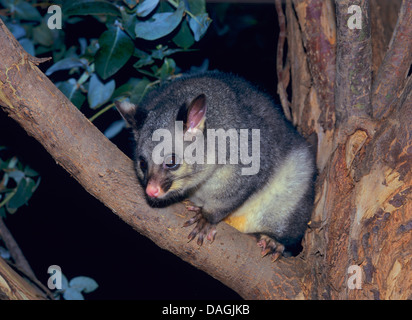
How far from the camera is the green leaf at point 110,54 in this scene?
3424 millimetres

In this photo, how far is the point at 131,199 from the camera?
296 cm

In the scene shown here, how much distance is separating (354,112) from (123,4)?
191cm

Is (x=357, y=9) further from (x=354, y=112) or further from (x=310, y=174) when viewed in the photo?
(x=310, y=174)

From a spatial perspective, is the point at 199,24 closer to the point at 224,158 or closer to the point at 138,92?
→ the point at 138,92

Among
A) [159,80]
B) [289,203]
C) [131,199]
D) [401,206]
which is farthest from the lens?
[159,80]

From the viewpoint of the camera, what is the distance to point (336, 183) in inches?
119

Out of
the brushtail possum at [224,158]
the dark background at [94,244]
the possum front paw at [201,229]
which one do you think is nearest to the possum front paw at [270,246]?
the brushtail possum at [224,158]

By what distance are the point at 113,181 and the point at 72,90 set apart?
1.16 meters

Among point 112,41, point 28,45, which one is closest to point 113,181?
point 112,41

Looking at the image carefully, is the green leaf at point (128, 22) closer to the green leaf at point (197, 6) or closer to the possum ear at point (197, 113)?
the green leaf at point (197, 6)

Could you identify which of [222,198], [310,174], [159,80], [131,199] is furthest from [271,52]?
[131,199]

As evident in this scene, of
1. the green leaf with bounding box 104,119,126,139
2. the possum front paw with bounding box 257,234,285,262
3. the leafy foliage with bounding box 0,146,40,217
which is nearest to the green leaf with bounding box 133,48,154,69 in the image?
the green leaf with bounding box 104,119,126,139

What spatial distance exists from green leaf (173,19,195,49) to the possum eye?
102 centimetres

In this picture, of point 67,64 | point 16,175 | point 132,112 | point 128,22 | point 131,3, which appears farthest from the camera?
point 16,175
